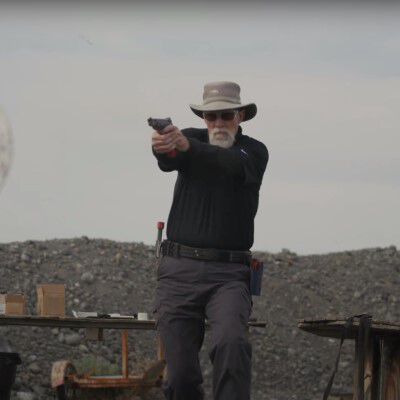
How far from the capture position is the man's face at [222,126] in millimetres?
7621

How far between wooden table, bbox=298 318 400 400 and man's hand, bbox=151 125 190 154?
5.16 feet

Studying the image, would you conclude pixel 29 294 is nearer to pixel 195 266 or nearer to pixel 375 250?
pixel 375 250

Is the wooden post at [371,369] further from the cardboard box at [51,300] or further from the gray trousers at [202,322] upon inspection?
the cardboard box at [51,300]

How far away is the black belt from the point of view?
7.41 meters

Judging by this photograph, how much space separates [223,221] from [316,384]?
10.9 meters

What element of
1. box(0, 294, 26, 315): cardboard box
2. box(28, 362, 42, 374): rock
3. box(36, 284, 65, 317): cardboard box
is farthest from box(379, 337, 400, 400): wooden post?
box(28, 362, 42, 374): rock

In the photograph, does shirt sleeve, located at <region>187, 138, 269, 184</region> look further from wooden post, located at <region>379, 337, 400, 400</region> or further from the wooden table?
wooden post, located at <region>379, 337, 400, 400</region>

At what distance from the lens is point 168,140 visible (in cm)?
720

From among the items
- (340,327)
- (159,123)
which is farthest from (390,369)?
(159,123)

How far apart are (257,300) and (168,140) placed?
13544 millimetres

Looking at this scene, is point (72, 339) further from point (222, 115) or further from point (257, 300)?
point (222, 115)

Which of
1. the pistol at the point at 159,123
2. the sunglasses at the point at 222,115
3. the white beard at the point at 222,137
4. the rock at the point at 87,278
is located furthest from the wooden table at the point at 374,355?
the rock at the point at 87,278

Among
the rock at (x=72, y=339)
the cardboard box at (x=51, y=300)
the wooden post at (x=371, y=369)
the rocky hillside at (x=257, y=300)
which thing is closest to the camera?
the wooden post at (x=371, y=369)

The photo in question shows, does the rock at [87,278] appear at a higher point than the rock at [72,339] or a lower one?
higher
